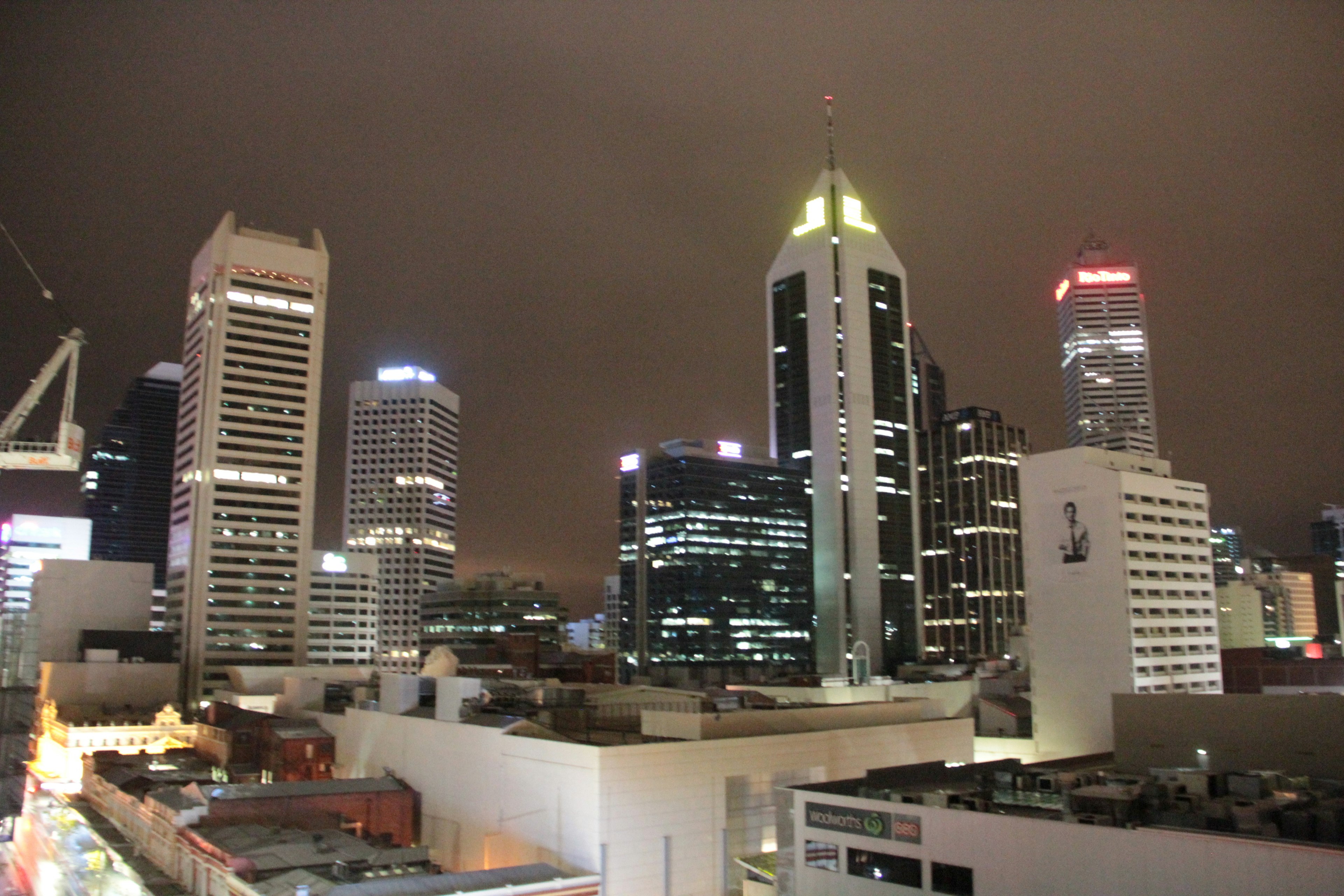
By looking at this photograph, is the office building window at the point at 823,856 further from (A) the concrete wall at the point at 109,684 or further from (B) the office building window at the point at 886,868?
(A) the concrete wall at the point at 109,684

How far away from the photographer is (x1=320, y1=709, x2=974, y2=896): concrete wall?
46.0 meters

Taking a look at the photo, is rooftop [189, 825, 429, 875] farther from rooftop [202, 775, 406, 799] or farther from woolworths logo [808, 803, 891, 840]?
woolworths logo [808, 803, 891, 840]

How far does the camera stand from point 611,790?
45656 millimetres

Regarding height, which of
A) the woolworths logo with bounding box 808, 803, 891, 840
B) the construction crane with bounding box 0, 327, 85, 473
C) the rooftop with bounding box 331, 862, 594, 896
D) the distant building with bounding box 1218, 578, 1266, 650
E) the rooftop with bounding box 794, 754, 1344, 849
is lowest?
the rooftop with bounding box 331, 862, 594, 896

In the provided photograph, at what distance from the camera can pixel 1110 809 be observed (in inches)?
1276

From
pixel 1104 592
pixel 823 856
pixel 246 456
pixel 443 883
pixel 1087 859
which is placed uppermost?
pixel 246 456

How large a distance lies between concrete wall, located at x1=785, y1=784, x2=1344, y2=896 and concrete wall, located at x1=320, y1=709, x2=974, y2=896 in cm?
1220

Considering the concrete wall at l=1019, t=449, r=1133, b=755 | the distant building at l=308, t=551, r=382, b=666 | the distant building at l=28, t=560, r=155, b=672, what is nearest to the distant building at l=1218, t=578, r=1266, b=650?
the concrete wall at l=1019, t=449, r=1133, b=755

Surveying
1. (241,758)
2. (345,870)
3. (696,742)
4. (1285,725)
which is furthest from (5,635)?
(1285,725)

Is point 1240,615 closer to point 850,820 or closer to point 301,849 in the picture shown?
point 850,820

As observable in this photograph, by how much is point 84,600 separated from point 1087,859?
15794 centimetres

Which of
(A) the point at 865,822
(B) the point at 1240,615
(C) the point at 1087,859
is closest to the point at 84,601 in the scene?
(A) the point at 865,822

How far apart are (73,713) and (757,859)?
322 feet

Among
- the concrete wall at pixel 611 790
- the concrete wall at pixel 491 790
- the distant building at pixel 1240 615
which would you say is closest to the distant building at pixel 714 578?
the distant building at pixel 1240 615
